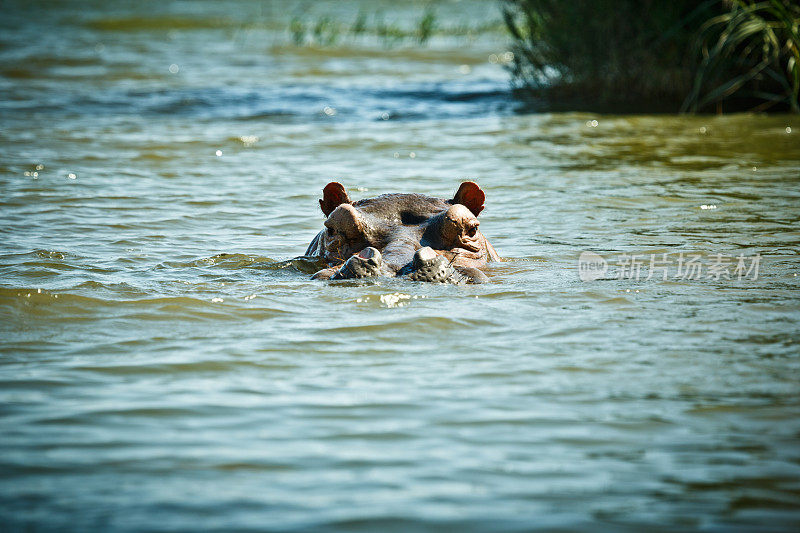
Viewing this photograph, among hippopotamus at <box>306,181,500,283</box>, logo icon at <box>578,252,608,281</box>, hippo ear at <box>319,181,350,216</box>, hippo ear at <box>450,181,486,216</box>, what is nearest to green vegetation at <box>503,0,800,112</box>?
logo icon at <box>578,252,608,281</box>

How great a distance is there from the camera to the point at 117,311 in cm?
534

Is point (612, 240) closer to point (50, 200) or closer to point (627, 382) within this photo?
point (627, 382)

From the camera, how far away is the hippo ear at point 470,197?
616 centimetres

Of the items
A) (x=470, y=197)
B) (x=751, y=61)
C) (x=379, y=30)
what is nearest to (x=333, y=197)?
(x=470, y=197)

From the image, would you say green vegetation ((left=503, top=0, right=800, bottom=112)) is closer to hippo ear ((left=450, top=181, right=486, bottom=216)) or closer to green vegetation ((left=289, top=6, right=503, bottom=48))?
green vegetation ((left=289, top=6, right=503, bottom=48))

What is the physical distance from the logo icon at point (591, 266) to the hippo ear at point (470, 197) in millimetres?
→ 724

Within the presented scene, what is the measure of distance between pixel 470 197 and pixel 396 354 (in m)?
1.91

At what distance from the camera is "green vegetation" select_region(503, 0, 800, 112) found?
45.1ft

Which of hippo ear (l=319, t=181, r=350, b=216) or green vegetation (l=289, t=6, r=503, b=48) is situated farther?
green vegetation (l=289, t=6, r=503, b=48)

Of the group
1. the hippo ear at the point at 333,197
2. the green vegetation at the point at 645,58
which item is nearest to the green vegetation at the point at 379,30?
the green vegetation at the point at 645,58

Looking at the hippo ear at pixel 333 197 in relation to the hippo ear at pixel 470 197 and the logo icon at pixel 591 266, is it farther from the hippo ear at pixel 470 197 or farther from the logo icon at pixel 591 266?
the logo icon at pixel 591 266

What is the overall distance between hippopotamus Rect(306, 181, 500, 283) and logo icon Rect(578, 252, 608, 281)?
0.56 metres

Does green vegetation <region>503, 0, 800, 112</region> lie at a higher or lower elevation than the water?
higher

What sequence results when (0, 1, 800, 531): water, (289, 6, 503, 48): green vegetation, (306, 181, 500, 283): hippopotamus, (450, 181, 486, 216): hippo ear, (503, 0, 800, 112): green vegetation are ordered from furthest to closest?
1. (289, 6, 503, 48): green vegetation
2. (503, 0, 800, 112): green vegetation
3. (450, 181, 486, 216): hippo ear
4. (306, 181, 500, 283): hippopotamus
5. (0, 1, 800, 531): water
